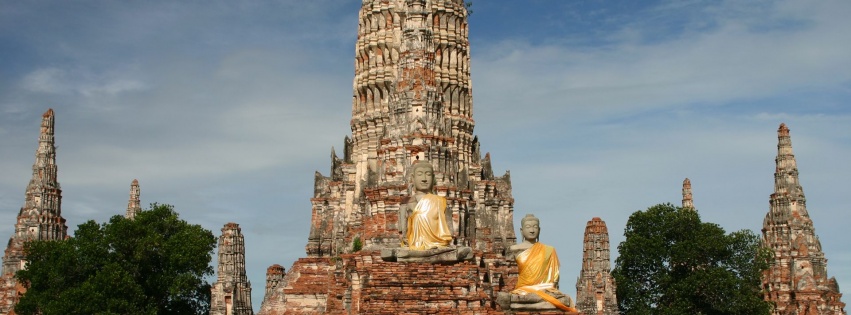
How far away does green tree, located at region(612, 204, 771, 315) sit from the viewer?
50219 mm

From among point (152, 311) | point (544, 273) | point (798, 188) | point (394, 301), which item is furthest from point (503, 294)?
point (798, 188)

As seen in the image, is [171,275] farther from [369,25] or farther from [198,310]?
[369,25]

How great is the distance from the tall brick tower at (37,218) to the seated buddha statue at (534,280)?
35.4m

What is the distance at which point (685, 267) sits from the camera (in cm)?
5216

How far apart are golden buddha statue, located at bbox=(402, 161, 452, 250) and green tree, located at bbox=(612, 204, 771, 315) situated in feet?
106

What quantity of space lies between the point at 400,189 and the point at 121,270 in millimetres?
16423

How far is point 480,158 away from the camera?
5509 cm

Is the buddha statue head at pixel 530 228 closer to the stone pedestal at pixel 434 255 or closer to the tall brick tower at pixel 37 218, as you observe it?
the stone pedestal at pixel 434 255

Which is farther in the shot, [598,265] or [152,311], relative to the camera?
[152,311]

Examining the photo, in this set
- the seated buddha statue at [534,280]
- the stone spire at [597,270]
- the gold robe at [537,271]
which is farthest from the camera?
the stone spire at [597,270]

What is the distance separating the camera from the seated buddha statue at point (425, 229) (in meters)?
18.1

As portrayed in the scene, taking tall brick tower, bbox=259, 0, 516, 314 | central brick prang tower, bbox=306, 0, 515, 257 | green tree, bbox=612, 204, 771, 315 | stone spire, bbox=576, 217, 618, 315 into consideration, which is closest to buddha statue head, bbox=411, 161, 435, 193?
tall brick tower, bbox=259, 0, 516, 314

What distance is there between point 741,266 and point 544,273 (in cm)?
3529

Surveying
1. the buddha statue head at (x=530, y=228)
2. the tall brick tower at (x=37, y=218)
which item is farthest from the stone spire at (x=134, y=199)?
the buddha statue head at (x=530, y=228)
